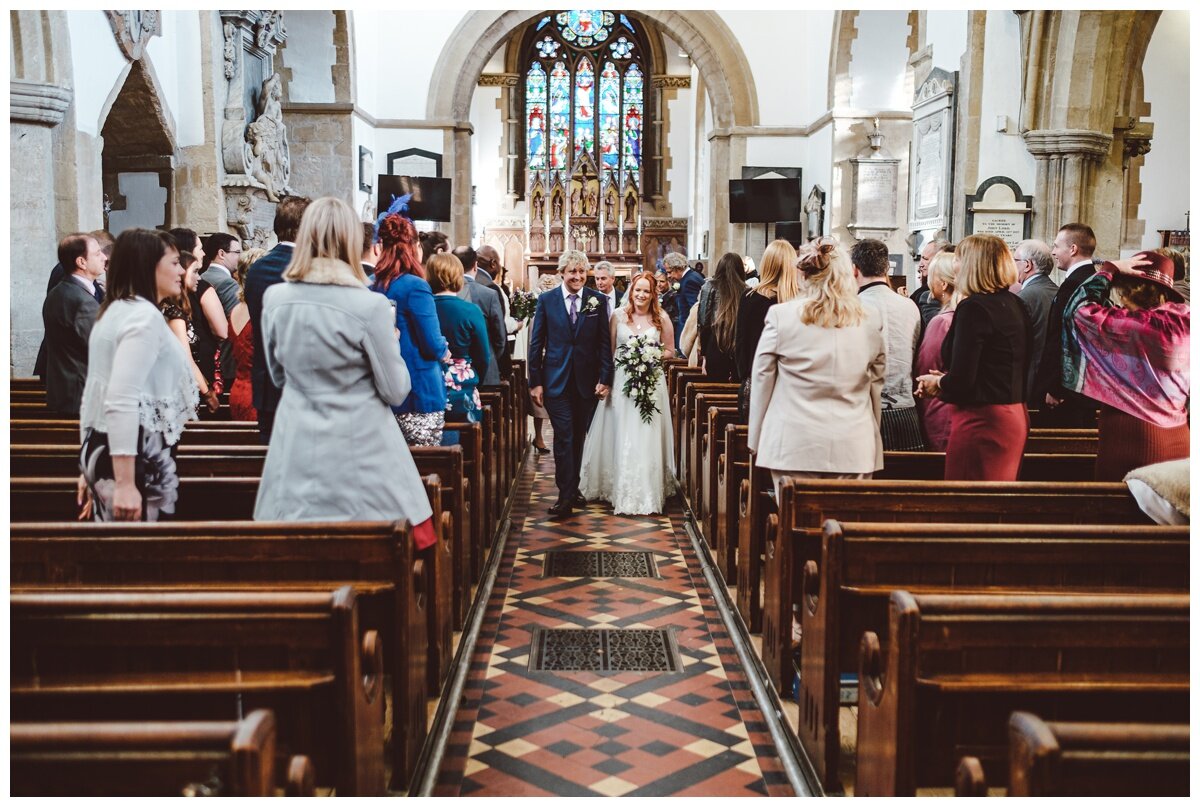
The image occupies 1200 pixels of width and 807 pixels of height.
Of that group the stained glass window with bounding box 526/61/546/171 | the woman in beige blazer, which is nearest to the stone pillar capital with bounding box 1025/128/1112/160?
the woman in beige blazer

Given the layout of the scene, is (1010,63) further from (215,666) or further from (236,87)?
(215,666)

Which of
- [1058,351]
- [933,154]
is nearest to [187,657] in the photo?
[1058,351]

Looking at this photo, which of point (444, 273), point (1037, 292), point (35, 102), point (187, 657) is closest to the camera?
point (187, 657)

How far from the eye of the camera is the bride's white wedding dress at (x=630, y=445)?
675 cm

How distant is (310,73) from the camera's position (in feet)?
46.7

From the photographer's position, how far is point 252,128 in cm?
1009

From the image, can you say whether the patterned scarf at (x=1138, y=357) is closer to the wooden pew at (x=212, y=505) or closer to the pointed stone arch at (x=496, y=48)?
the wooden pew at (x=212, y=505)

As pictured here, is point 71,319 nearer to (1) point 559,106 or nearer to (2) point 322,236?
(2) point 322,236

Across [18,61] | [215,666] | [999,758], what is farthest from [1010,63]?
[215,666]

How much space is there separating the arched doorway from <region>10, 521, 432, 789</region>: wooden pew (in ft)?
22.0

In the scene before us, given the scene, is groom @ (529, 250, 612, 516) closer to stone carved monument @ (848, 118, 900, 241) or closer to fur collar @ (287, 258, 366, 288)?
fur collar @ (287, 258, 366, 288)

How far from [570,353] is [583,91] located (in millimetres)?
21818

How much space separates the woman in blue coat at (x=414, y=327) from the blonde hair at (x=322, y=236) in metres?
0.93

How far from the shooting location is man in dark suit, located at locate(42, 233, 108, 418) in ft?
14.5
